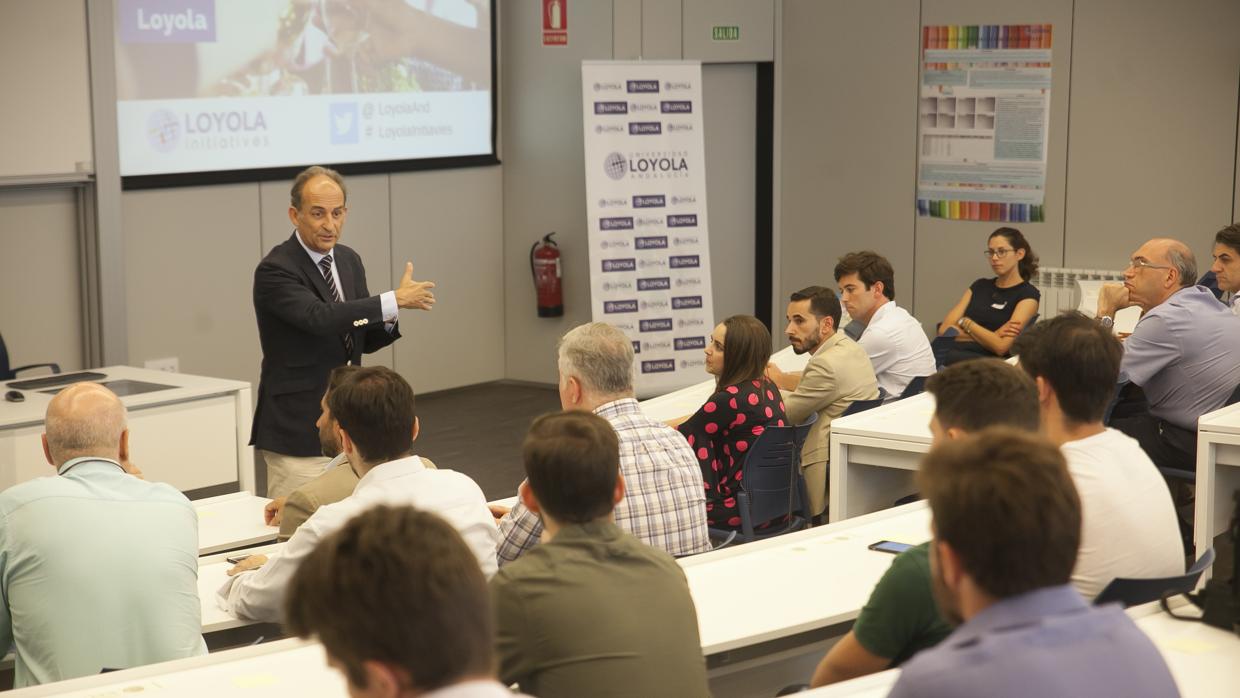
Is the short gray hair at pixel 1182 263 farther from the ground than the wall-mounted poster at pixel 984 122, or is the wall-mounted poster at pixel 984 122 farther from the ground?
the wall-mounted poster at pixel 984 122

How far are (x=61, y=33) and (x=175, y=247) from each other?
146 cm

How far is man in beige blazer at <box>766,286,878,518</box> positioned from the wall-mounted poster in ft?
14.2

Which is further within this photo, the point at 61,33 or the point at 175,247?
the point at 175,247

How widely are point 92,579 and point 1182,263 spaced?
4.50 meters

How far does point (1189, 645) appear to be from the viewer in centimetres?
280

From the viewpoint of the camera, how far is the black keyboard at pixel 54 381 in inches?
243

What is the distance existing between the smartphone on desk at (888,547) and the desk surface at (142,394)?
3367 mm

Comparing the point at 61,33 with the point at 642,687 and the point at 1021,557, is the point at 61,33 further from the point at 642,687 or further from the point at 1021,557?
the point at 1021,557

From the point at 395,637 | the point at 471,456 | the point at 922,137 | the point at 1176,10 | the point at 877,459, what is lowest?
the point at 471,456

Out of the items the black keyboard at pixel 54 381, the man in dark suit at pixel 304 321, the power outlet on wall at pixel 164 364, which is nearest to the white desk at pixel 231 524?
the man in dark suit at pixel 304 321

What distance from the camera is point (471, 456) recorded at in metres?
8.10

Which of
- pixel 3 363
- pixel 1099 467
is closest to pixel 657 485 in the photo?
pixel 1099 467

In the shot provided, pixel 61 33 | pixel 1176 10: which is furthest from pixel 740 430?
pixel 1176 10

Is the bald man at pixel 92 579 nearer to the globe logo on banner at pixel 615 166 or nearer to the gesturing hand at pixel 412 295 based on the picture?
the gesturing hand at pixel 412 295
